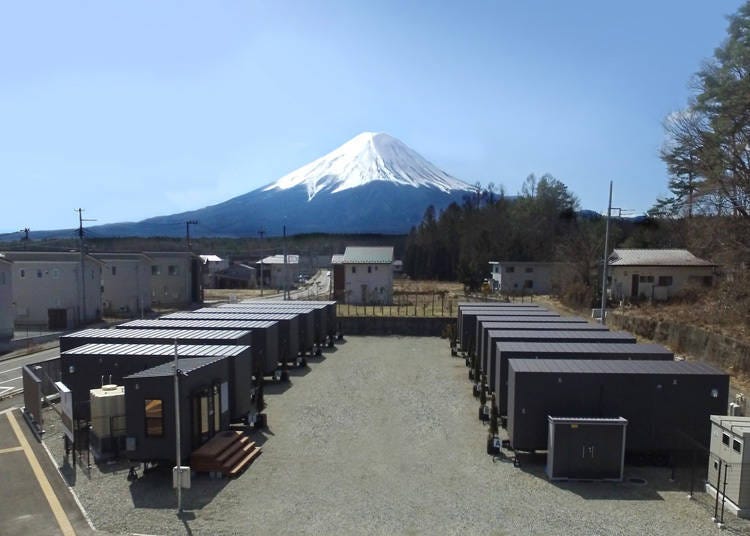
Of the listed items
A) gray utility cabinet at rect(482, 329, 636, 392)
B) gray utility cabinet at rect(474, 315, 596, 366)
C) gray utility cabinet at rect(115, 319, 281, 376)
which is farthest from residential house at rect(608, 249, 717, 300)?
gray utility cabinet at rect(115, 319, 281, 376)

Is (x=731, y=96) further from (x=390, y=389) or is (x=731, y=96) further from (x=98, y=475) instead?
(x=98, y=475)

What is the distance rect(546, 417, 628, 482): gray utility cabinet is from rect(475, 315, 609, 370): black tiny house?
783cm

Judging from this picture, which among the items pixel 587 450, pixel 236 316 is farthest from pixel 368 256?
pixel 587 450

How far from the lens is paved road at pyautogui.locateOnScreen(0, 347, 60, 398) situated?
759 inches

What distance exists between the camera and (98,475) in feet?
37.1

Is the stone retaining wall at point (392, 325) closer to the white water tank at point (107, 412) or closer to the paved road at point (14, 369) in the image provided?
the paved road at point (14, 369)

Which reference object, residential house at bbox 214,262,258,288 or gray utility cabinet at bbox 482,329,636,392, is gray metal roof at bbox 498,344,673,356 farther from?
residential house at bbox 214,262,258,288

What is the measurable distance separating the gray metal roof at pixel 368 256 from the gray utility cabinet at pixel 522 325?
19.2 m

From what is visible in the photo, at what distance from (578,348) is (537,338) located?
194 centimetres

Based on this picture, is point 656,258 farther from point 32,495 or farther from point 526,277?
point 32,495

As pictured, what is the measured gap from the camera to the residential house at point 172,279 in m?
47.7

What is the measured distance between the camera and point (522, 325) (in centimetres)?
2092

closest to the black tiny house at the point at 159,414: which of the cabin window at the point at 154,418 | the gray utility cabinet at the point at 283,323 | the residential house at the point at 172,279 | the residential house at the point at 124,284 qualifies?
the cabin window at the point at 154,418

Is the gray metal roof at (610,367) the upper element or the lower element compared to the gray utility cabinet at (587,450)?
upper
